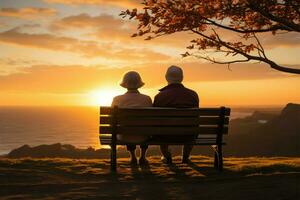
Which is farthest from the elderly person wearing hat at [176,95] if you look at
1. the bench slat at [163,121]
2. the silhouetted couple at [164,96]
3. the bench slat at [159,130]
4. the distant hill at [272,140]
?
the distant hill at [272,140]

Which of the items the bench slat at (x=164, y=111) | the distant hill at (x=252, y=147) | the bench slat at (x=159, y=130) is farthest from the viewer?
the distant hill at (x=252, y=147)

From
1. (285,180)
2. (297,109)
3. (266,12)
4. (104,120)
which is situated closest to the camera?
(285,180)

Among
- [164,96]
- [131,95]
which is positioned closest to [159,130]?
[164,96]

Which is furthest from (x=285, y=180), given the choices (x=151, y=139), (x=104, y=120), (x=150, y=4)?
(x=150, y=4)

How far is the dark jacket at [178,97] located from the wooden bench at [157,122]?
44 cm

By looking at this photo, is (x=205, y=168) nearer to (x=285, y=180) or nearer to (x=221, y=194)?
(x=285, y=180)

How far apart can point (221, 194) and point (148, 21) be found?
579cm

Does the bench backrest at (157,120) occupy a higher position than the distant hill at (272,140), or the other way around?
the bench backrest at (157,120)

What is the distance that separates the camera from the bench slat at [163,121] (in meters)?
9.85

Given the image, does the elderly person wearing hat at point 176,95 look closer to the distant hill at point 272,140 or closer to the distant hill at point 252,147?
the distant hill at point 252,147

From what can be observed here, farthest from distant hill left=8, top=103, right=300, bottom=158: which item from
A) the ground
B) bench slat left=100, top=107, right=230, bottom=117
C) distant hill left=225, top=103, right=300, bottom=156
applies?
bench slat left=100, top=107, right=230, bottom=117

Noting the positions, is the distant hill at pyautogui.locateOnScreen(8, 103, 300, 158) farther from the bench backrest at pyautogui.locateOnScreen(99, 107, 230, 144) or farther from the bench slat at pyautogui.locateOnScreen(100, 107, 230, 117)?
the bench slat at pyautogui.locateOnScreen(100, 107, 230, 117)

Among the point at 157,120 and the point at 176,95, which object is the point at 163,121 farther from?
the point at 176,95

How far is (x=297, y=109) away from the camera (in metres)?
129
